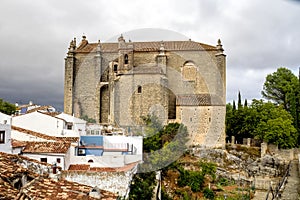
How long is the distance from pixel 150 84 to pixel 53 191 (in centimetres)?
2127

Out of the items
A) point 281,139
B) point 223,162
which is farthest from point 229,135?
point 223,162

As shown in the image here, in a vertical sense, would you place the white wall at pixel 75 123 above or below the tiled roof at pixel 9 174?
above

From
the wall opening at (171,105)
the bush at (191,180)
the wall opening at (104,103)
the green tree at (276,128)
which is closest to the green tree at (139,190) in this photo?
the bush at (191,180)

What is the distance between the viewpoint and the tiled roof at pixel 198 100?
2844 cm

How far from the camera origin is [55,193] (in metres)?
8.06

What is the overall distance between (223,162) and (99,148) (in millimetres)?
12854

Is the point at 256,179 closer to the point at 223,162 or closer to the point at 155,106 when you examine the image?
the point at 223,162

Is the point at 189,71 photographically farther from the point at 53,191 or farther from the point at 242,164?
the point at 53,191

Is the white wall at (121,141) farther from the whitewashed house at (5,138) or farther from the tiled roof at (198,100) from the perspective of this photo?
the tiled roof at (198,100)

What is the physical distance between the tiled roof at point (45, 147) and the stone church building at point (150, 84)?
14.4 metres

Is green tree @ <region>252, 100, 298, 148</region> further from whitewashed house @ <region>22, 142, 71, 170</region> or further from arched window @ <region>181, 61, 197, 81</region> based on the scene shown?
whitewashed house @ <region>22, 142, 71, 170</region>

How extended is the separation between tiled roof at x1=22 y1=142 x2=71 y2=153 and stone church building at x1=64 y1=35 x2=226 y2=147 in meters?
14.4

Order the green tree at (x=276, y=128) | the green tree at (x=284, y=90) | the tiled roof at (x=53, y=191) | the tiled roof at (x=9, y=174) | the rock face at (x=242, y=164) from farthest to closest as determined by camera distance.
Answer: the green tree at (x=284, y=90), the green tree at (x=276, y=128), the rock face at (x=242, y=164), the tiled roof at (x=53, y=191), the tiled roof at (x=9, y=174)

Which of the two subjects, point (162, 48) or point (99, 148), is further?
point (162, 48)
